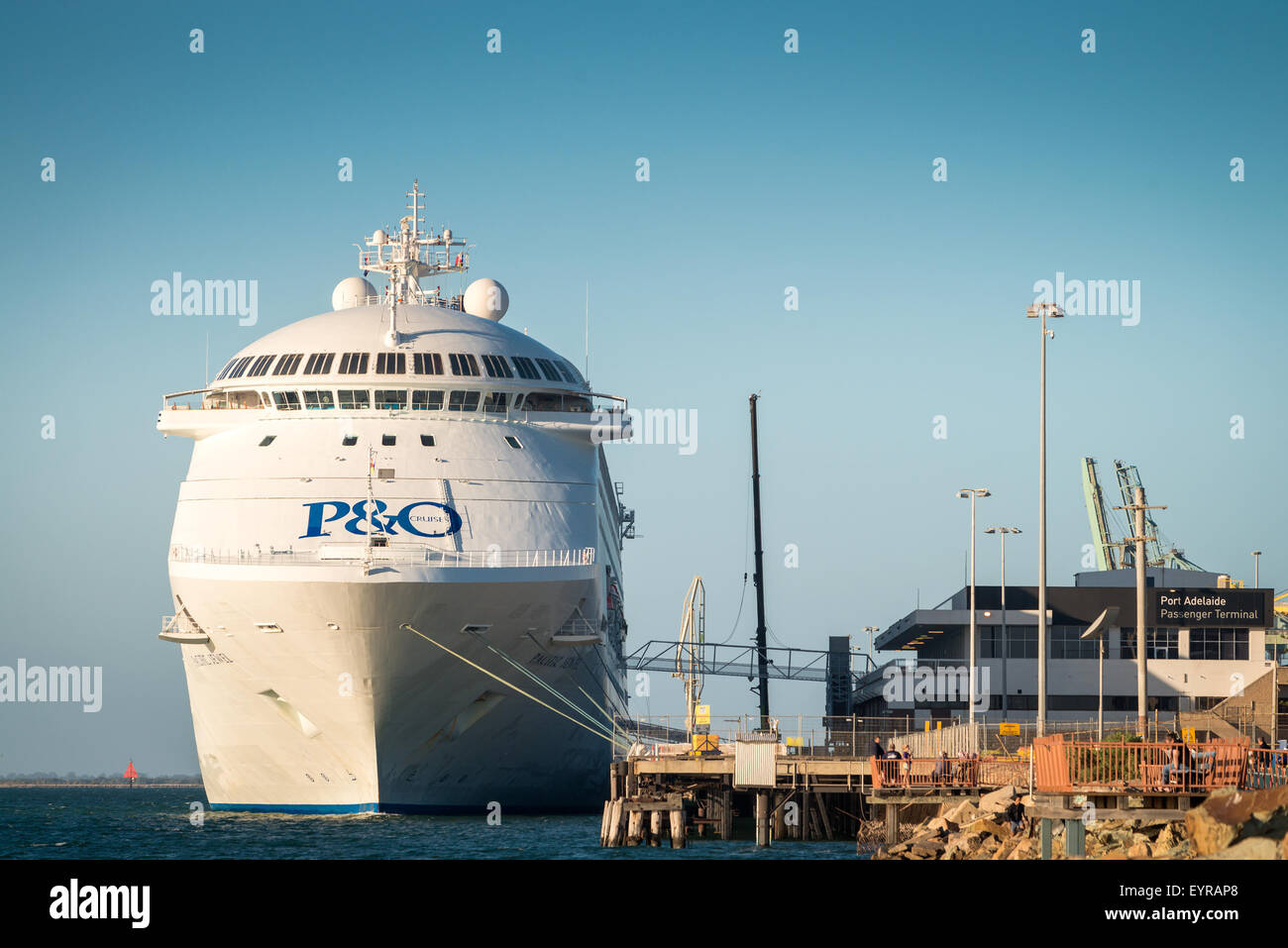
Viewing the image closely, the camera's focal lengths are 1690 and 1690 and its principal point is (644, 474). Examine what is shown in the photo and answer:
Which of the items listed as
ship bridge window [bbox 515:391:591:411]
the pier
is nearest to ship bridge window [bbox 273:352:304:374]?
ship bridge window [bbox 515:391:591:411]

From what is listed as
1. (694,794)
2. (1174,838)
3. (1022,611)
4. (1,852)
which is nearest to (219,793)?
(1,852)

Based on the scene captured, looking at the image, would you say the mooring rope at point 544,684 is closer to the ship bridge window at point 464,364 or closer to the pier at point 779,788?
the pier at point 779,788

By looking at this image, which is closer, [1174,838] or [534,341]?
[1174,838]

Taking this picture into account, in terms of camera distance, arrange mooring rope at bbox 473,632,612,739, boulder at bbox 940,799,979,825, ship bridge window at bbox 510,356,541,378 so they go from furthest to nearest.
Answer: ship bridge window at bbox 510,356,541,378, mooring rope at bbox 473,632,612,739, boulder at bbox 940,799,979,825

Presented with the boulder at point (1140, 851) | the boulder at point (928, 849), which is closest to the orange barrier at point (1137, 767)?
the boulder at point (928, 849)

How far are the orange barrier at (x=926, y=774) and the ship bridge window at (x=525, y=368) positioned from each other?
584 inches

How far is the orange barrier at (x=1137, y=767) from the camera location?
29188mm

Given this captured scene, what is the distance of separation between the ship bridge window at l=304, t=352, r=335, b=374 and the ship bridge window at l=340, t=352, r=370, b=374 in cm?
35

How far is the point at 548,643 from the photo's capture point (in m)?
42.7

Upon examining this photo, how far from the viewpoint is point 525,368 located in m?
47.0

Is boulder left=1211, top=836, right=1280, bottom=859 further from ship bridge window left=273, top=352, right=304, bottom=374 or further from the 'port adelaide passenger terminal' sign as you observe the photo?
the 'port adelaide passenger terminal' sign

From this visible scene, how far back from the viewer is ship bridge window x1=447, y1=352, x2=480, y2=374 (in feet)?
150

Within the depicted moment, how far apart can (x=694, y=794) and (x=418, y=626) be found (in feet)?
38.5
